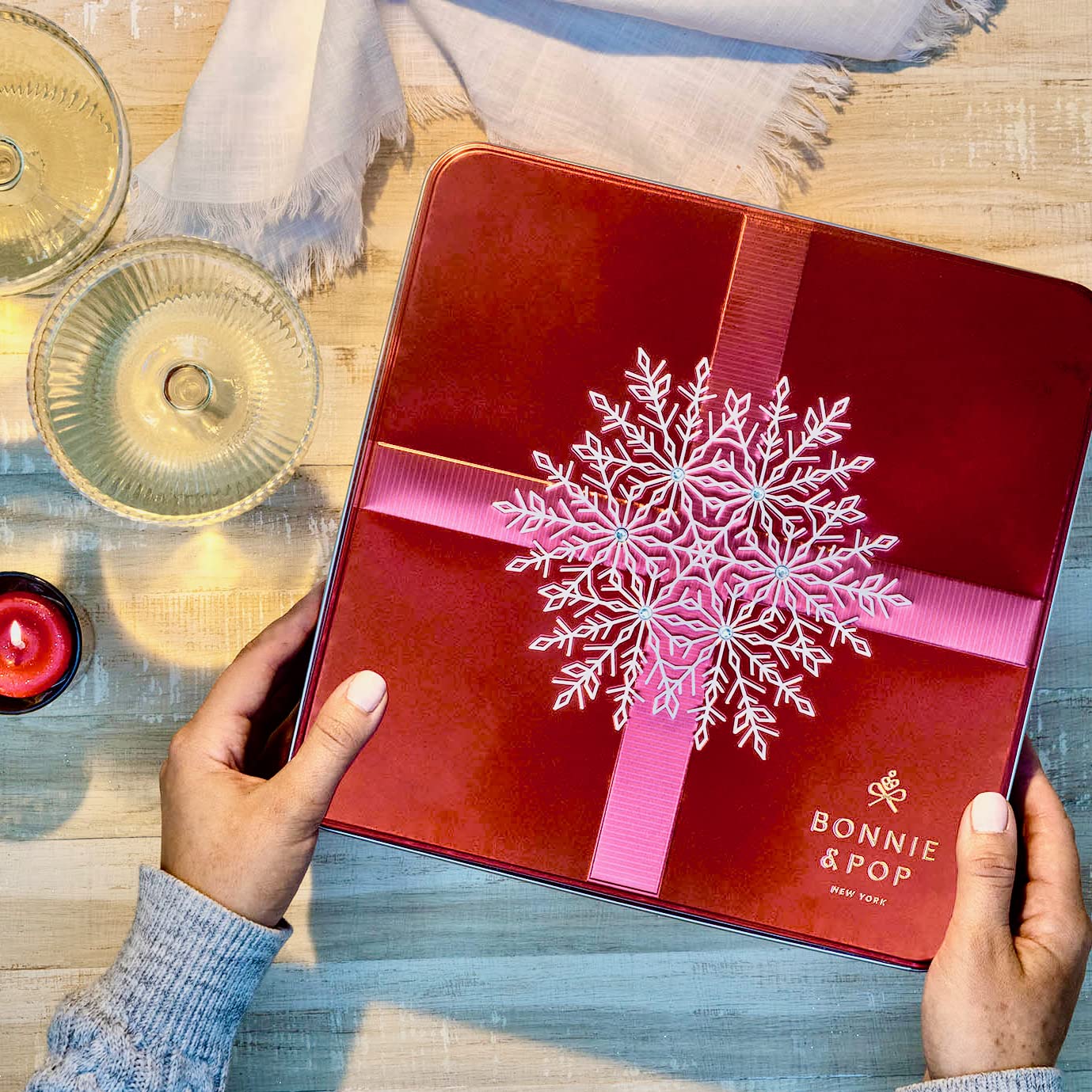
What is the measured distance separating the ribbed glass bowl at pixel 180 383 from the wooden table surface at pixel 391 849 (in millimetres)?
99

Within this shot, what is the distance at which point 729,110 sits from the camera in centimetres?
76

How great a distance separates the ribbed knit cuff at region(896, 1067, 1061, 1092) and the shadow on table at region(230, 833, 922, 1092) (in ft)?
0.46

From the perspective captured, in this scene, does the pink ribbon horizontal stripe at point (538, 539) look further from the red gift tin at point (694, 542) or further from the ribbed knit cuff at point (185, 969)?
the ribbed knit cuff at point (185, 969)

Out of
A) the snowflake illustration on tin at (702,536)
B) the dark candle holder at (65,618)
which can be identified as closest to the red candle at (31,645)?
the dark candle holder at (65,618)

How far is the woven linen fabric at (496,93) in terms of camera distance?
0.73 meters

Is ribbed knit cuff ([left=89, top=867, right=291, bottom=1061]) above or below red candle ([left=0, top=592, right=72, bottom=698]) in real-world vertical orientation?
below

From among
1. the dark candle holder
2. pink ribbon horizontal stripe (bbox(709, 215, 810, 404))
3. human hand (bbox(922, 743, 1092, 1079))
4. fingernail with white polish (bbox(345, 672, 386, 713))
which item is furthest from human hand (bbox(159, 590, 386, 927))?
human hand (bbox(922, 743, 1092, 1079))

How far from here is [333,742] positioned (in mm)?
599

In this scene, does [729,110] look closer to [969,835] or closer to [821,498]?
[821,498]

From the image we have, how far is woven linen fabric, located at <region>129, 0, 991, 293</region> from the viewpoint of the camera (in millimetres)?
729

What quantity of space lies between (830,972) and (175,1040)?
52 cm

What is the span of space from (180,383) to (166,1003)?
435 mm

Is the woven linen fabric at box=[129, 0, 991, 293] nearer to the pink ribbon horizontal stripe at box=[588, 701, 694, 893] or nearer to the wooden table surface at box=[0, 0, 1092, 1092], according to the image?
the wooden table surface at box=[0, 0, 1092, 1092]

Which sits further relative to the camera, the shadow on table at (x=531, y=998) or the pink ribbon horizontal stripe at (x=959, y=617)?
the shadow on table at (x=531, y=998)
